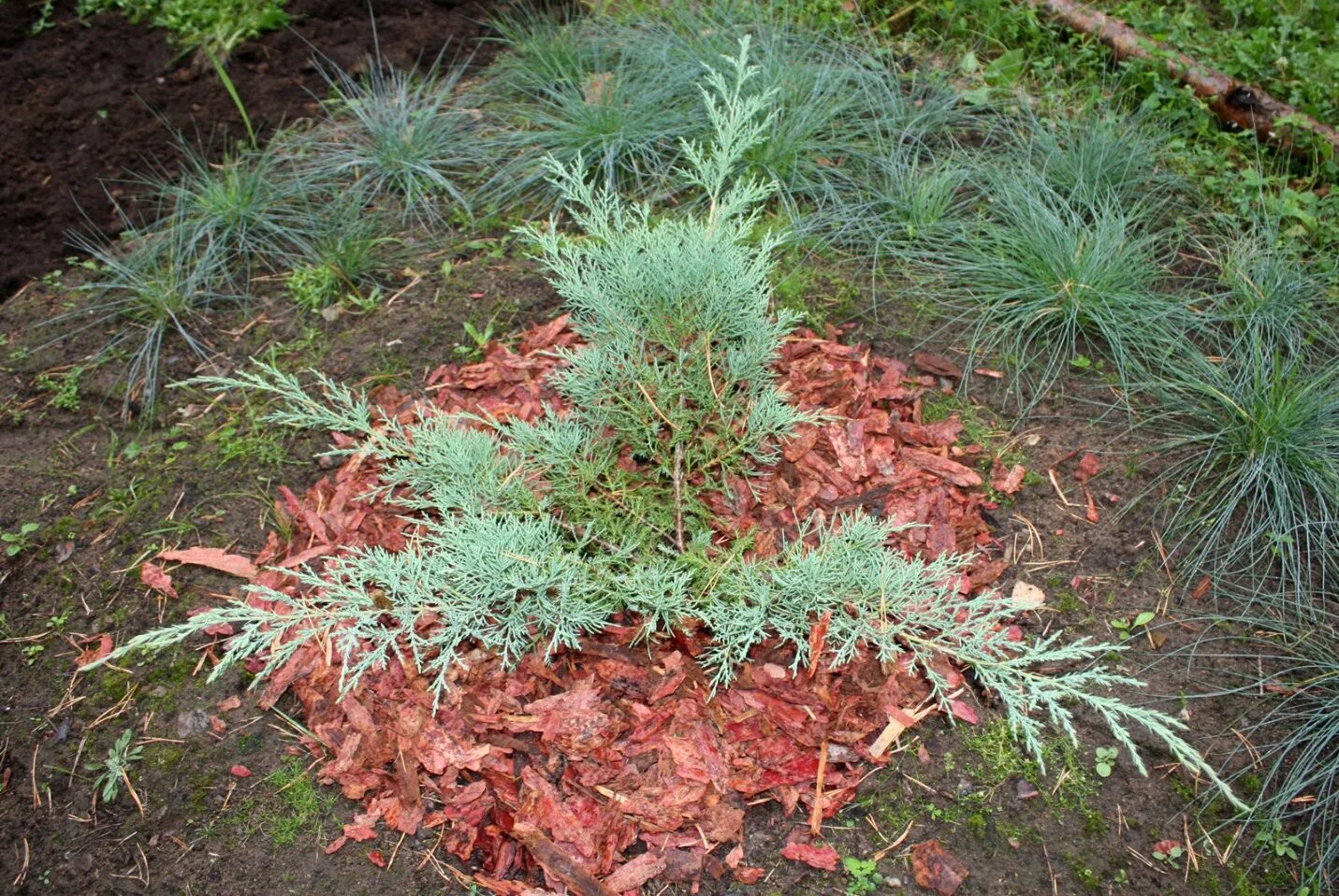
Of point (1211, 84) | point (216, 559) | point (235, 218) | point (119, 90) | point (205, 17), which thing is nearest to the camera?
point (216, 559)

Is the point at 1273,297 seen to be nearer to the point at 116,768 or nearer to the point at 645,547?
the point at 645,547

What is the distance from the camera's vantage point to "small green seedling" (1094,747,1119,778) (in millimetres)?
2484

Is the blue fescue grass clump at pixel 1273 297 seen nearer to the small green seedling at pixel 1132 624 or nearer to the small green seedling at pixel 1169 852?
the small green seedling at pixel 1132 624

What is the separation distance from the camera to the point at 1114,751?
251 cm

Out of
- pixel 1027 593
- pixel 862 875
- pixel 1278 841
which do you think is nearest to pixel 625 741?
pixel 862 875

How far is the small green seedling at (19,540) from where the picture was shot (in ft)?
10.2

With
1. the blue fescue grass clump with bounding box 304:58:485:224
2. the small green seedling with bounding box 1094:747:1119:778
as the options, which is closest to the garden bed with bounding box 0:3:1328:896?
the small green seedling with bounding box 1094:747:1119:778

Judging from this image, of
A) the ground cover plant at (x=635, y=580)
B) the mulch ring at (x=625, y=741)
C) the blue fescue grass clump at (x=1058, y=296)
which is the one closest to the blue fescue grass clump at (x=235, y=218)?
the ground cover plant at (x=635, y=580)

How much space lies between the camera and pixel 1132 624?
277 cm

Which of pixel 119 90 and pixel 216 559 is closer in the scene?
pixel 216 559

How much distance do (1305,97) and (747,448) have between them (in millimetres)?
3378

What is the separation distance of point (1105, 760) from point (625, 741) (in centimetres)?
125

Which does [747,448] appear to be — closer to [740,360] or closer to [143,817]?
[740,360]

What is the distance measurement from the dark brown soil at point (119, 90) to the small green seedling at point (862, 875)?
402cm
